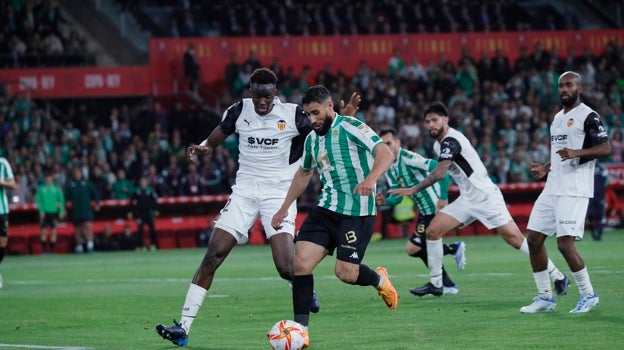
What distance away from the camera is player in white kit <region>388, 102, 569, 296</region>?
15.8 m

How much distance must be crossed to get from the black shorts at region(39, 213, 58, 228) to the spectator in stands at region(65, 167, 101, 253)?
1.58 feet

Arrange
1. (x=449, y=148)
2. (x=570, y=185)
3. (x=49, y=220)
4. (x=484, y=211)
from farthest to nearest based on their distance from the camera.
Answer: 1. (x=49, y=220)
2. (x=484, y=211)
3. (x=449, y=148)
4. (x=570, y=185)

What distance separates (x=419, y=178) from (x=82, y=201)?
15.7 meters

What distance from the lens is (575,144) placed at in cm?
1343

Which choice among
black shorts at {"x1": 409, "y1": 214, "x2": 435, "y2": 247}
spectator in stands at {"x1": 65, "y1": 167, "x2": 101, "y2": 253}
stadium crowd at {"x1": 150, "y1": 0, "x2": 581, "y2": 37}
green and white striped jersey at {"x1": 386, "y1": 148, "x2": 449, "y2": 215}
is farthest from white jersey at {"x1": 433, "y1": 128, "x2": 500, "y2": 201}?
stadium crowd at {"x1": 150, "y1": 0, "x2": 581, "y2": 37}

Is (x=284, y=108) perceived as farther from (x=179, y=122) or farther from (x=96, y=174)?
(x=179, y=122)

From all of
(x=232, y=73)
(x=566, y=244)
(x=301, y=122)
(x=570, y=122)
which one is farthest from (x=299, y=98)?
(x=566, y=244)

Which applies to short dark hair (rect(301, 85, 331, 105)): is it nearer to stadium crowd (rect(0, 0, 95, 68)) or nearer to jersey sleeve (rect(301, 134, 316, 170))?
jersey sleeve (rect(301, 134, 316, 170))

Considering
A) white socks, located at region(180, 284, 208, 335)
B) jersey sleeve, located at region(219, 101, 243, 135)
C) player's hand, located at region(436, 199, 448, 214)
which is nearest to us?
white socks, located at region(180, 284, 208, 335)

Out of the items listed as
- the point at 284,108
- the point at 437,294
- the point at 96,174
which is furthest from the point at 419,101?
the point at 284,108

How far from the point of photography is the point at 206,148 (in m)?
13.0

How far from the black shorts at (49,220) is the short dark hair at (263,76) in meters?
19.6

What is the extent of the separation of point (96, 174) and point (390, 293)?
21.4 meters

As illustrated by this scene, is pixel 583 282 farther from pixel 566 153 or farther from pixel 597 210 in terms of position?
pixel 597 210
